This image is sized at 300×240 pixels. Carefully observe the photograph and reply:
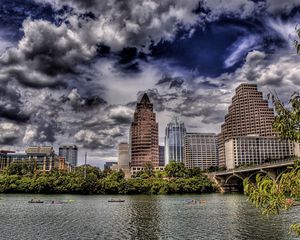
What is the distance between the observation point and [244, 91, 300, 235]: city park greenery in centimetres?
1280

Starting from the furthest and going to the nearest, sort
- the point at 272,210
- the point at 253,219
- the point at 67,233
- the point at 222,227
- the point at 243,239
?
the point at 253,219
the point at 222,227
the point at 67,233
the point at 243,239
the point at 272,210

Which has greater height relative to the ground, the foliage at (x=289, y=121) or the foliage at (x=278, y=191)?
the foliage at (x=289, y=121)

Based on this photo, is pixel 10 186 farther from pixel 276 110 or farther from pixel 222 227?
pixel 276 110

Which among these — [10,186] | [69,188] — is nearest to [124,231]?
[69,188]

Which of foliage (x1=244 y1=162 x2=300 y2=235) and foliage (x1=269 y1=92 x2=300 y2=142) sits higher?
foliage (x1=269 y1=92 x2=300 y2=142)

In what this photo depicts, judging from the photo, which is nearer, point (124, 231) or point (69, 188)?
point (124, 231)

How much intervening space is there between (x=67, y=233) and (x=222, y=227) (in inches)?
987

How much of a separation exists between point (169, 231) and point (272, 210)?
41.1 m

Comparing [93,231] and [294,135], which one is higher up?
[294,135]

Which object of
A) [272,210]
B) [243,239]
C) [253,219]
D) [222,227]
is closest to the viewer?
[272,210]

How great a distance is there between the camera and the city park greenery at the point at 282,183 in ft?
42.0

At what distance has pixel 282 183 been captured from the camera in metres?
12.9

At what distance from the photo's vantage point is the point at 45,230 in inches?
2117

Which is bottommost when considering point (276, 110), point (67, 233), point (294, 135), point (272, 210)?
point (67, 233)
